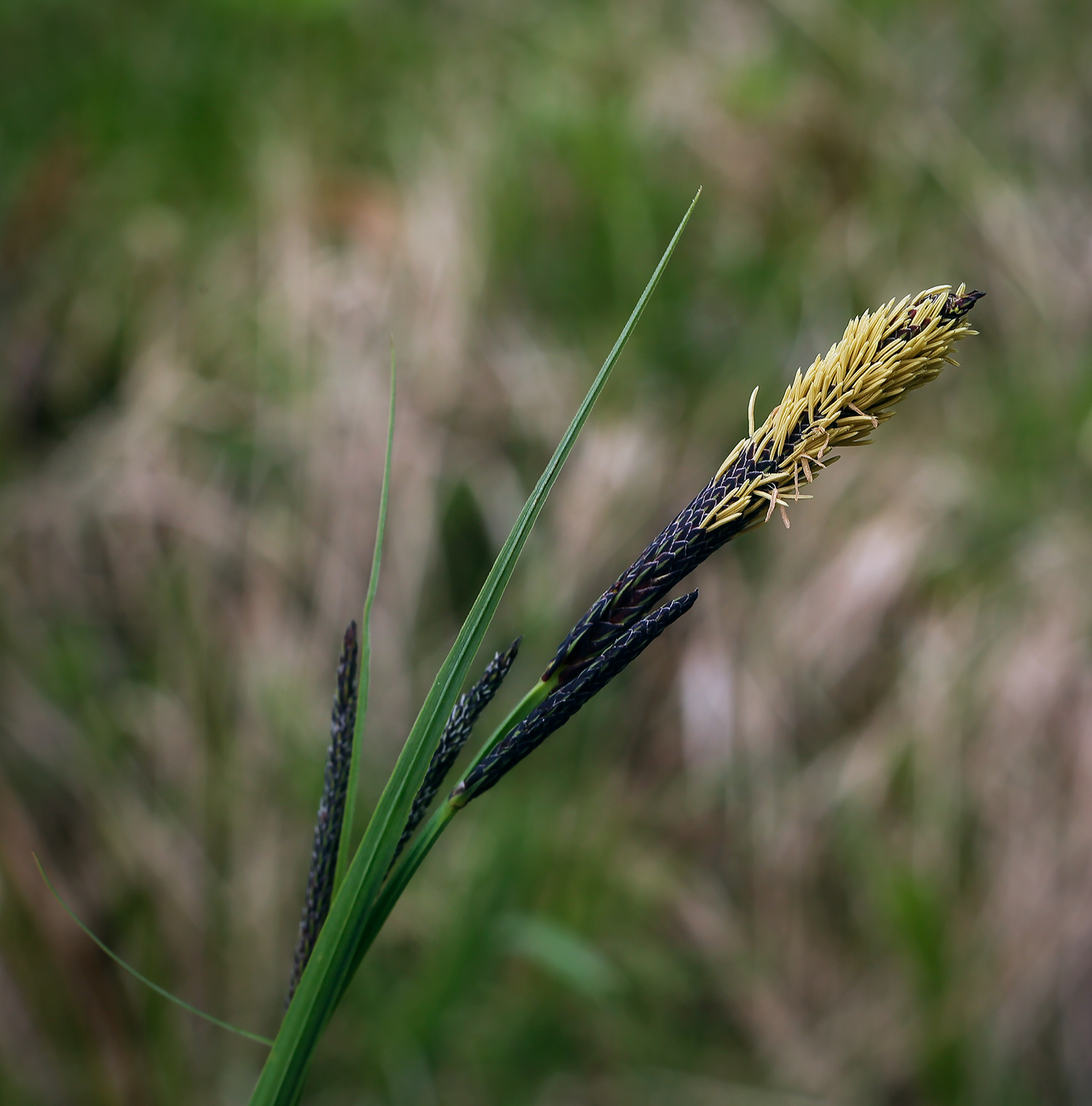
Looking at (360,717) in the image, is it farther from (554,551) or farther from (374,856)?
(554,551)

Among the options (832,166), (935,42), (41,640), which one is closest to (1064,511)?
(832,166)

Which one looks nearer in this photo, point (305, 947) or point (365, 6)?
point (305, 947)

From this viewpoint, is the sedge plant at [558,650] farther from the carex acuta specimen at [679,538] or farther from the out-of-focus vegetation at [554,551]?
the out-of-focus vegetation at [554,551]

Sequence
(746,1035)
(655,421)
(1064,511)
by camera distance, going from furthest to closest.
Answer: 1. (655,421)
2. (1064,511)
3. (746,1035)

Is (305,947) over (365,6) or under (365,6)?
under

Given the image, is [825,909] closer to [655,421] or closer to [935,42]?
[655,421]

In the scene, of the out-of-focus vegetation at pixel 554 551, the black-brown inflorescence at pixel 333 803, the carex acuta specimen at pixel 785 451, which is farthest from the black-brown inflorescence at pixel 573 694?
the out-of-focus vegetation at pixel 554 551

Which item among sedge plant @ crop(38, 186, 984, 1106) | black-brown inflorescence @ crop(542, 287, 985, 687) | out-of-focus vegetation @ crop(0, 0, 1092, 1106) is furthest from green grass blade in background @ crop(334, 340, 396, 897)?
out-of-focus vegetation @ crop(0, 0, 1092, 1106)

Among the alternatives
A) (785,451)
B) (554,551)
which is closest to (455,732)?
(785,451)
